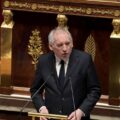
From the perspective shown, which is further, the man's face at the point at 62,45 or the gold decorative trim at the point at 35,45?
the gold decorative trim at the point at 35,45

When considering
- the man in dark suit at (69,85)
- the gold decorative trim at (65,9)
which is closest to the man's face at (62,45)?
the man in dark suit at (69,85)

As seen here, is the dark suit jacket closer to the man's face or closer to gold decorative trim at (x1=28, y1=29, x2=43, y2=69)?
the man's face

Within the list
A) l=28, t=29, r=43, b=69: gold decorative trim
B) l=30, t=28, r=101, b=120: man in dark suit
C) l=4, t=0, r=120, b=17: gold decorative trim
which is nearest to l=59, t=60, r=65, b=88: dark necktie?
l=30, t=28, r=101, b=120: man in dark suit

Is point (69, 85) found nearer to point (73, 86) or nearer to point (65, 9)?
point (73, 86)

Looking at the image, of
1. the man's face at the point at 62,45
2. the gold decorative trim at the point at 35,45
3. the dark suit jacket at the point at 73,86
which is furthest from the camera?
the gold decorative trim at the point at 35,45

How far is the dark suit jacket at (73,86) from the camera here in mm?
4137

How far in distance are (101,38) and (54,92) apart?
1.57 m

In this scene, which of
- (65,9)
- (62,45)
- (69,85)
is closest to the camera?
(62,45)

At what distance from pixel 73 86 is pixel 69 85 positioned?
0.03 metres

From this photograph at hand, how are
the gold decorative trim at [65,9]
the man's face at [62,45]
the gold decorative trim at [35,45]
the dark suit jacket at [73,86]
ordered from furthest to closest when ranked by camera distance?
the gold decorative trim at [35,45] → the gold decorative trim at [65,9] → the dark suit jacket at [73,86] → the man's face at [62,45]

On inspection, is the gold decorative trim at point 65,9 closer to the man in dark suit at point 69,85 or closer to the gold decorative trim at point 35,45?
the gold decorative trim at point 35,45

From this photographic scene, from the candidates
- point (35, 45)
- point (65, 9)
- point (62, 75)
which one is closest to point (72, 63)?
point (62, 75)

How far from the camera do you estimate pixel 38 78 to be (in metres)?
4.26

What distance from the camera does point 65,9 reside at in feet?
18.3
